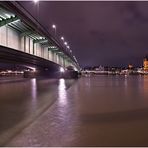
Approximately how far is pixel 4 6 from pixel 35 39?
81.4 feet

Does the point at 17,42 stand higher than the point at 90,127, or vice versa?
the point at 17,42

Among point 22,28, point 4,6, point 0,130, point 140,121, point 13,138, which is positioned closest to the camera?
point 13,138

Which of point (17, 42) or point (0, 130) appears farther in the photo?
point (17, 42)

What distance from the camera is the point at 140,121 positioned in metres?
11.1

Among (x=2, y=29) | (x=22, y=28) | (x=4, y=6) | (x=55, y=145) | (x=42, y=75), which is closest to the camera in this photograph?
(x=55, y=145)

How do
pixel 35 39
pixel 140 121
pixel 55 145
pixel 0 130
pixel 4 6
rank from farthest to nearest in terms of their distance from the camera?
pixel 35 39
pixel 4 6
pixel 140 121
pixel 0 130
pixel 55 145

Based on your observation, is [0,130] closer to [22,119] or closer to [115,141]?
[22,119]

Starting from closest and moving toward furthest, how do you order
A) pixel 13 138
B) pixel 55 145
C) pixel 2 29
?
pixel 55 145
pixel 13 138
pixel 2 29

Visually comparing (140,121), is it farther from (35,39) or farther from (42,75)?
(42,75)

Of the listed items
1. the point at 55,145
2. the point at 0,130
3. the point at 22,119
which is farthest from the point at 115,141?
the point at 22,119

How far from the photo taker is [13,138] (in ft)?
26.5

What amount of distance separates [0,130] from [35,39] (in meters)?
44.7

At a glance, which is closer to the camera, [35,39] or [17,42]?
[17,42]

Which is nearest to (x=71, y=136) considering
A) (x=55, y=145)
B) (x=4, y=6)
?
(x=55, y=145)
